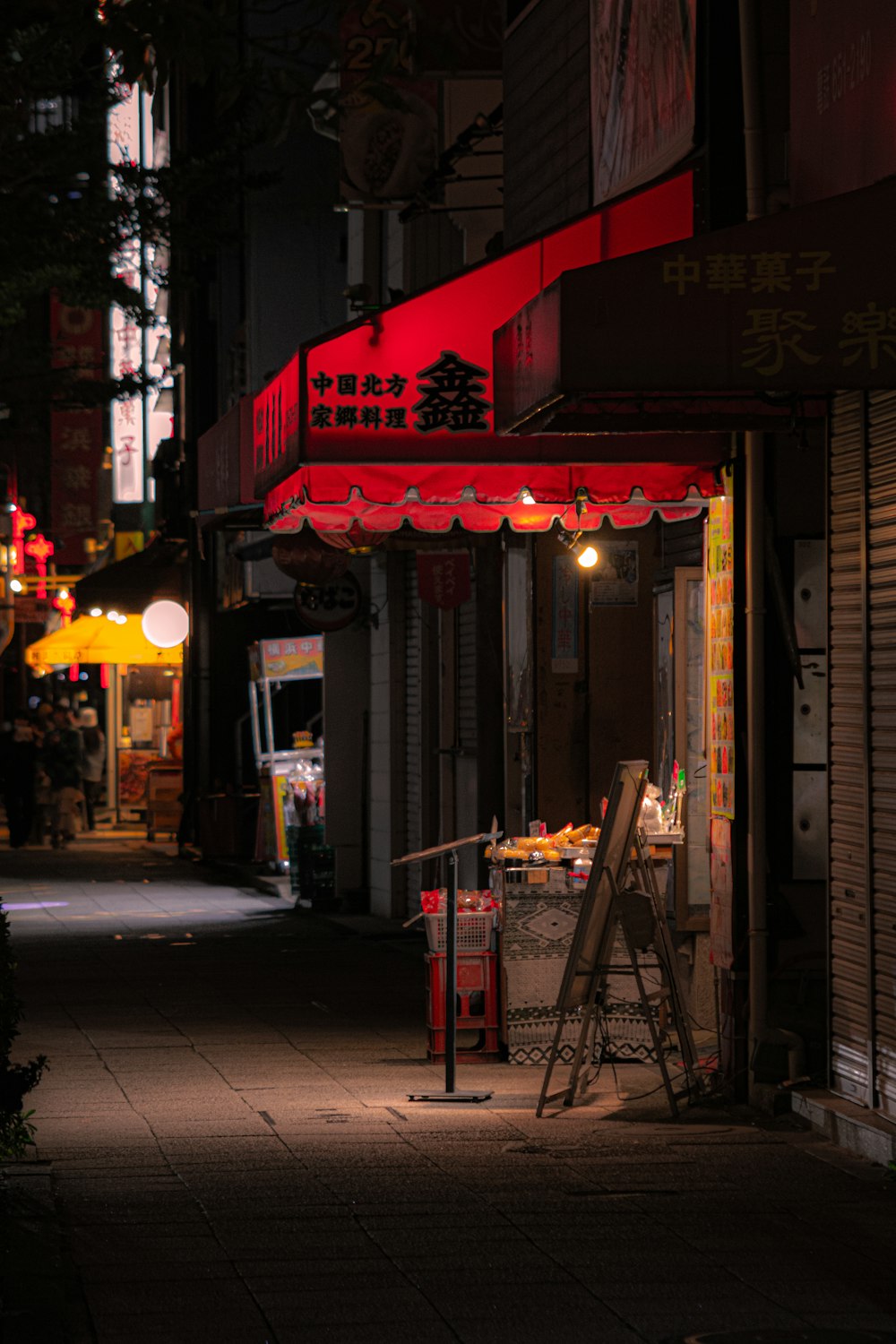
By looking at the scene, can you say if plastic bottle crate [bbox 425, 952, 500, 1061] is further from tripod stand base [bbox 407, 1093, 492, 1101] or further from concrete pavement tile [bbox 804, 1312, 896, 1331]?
concrete pavement tile [bbox 804, 1312, 896, 1331]

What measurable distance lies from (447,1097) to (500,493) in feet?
11.7

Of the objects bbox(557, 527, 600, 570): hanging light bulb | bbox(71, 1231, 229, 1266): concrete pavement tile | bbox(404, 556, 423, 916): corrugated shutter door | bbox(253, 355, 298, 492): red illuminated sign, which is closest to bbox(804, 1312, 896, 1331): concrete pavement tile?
bbox(71, 1231, 229, 1266): concrete pavement tile

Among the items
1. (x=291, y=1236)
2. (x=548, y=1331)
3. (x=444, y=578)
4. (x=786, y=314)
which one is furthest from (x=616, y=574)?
(x=548, y=1331)

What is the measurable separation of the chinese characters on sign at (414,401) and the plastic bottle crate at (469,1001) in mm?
3115

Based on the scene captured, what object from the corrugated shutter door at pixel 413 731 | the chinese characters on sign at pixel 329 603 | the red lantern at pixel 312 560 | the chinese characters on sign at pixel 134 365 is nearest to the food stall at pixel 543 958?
the red lantern at pixel 312 560

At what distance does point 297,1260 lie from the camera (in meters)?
7.27

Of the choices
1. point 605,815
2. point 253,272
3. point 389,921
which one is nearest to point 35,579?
point 253,272

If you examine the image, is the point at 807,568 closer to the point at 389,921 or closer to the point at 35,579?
the point at 389,921

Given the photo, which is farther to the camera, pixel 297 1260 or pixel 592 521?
pixel 592 521

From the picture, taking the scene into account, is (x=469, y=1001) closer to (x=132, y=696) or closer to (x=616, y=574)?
(x=616, y=574)

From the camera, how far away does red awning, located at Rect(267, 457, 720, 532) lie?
11.5 meters

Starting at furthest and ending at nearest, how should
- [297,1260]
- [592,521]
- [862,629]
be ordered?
1. [592,521]
2. [862,629]
3. [297,1260]

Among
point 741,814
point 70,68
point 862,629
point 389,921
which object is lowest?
point 389,921

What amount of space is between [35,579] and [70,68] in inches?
1185
